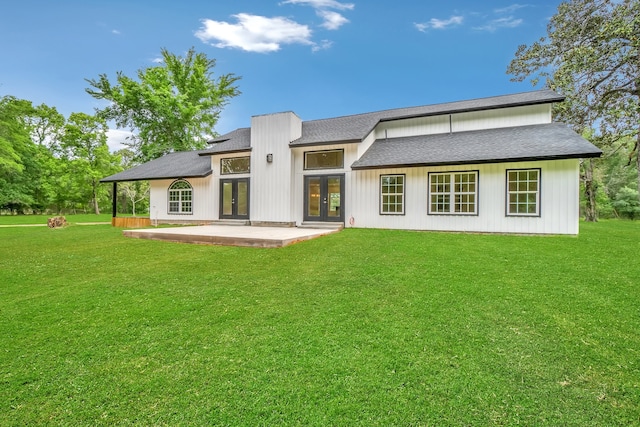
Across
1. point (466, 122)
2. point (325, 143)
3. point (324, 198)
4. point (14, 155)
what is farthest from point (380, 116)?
point (14, 155)

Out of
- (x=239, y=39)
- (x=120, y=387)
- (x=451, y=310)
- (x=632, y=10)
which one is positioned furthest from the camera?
(x=239, y=39)

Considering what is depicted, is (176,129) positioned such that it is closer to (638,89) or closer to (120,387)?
(120,387)

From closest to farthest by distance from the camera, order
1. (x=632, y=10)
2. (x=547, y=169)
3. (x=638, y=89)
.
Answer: (x=547, y=169), (x=632, y=10), (x=638, y=89)

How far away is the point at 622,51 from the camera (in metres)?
11.7

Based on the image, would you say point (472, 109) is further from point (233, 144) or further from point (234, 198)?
point (234, 198)

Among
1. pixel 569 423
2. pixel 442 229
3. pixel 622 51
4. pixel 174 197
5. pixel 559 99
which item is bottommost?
pixel 569 423

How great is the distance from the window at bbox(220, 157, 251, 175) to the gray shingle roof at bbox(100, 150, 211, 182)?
2.37 ft

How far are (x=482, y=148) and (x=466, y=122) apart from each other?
2.55 m

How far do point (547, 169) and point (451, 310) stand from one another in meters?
7.98

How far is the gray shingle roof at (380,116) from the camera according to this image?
1081 centimetres

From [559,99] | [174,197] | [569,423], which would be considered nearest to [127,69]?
[174,197]

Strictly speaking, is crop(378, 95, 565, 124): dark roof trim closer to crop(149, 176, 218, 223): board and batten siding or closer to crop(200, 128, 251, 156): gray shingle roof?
crop(200, 128, 251, 156): gray shingle roof

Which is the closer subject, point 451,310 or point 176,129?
point 451,310

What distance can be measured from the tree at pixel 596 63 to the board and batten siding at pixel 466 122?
2.75 metres
